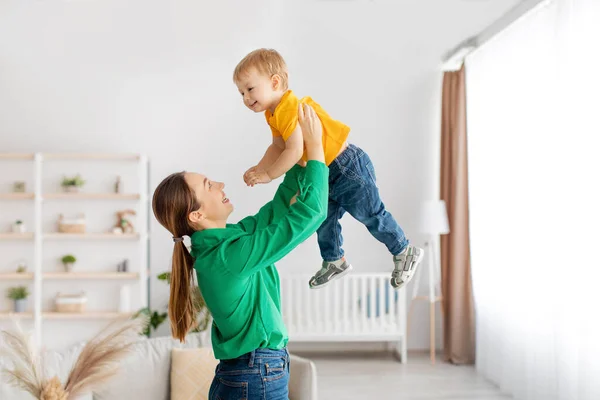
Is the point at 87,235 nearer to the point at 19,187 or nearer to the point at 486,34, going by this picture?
the point at 19,187

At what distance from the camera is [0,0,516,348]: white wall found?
236 inches

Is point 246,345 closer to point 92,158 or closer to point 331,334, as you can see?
point 331,334

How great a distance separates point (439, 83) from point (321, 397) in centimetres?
309

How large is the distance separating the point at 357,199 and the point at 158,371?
1.87 meters

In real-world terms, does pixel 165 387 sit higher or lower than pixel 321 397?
higher

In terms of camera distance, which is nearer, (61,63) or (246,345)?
(246,345)

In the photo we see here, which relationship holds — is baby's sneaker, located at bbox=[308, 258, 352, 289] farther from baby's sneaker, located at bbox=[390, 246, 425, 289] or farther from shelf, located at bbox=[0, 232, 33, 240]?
shelf, located at bbox=[0, 232, 33, 240]

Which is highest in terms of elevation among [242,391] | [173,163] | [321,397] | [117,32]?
[117,32]

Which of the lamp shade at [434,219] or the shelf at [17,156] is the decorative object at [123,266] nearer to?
the shelf at [17,156]

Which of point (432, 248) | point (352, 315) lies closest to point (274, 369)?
point (352, 315)

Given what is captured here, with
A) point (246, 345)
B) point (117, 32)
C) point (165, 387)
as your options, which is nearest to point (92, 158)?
point (117, 32)

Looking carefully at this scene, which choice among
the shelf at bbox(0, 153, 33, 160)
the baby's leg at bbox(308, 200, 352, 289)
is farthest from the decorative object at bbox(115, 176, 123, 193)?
the baby's leg at bbox(308, 200, 352, 289)

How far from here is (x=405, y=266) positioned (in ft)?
5.92

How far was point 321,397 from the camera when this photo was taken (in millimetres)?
4574
